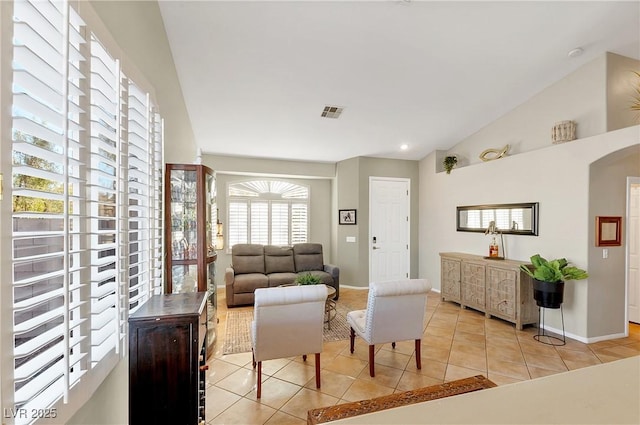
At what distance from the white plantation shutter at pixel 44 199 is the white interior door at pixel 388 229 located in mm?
5453

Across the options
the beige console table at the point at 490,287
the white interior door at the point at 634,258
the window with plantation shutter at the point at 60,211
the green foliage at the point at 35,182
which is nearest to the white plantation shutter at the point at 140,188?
the window with plantation shutter at the point at 60,211

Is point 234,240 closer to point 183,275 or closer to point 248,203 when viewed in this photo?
point 248,203

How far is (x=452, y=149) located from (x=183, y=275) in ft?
18.0

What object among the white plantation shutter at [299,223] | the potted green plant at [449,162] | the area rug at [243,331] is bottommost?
the area rug at [243,331]

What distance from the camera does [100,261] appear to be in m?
1.33

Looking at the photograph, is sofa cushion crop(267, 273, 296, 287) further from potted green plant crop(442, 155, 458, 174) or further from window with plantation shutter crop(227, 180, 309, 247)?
potted green plant crop(442, 155, 458, 174)

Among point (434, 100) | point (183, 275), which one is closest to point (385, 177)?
point (434, 100)

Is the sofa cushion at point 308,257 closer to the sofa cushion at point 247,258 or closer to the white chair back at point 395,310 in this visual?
the sofa cushion at point 247,258

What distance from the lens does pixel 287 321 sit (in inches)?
96.6

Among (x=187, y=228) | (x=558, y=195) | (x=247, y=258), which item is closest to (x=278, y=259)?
(x=247, y=258)

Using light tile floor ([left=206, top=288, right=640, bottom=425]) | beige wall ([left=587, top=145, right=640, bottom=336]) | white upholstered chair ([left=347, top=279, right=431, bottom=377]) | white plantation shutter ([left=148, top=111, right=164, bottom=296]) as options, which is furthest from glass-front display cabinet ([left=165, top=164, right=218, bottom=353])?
beige wall ([left=587, top=145, right=640, bottom=336])

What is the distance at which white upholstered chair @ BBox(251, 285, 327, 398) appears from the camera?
7.79ft

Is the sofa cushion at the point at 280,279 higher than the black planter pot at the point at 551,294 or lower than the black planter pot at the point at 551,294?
lower

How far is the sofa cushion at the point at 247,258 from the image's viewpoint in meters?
5.39
